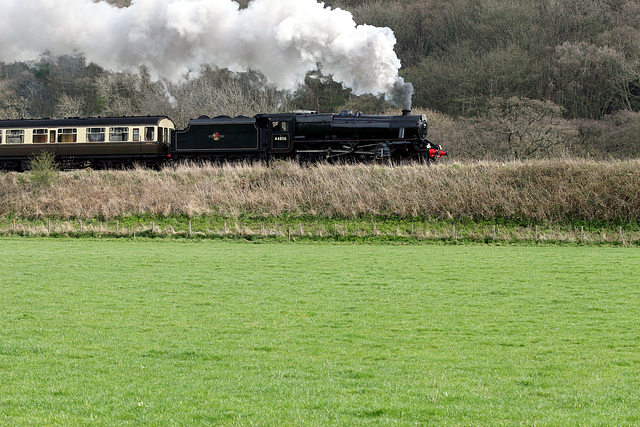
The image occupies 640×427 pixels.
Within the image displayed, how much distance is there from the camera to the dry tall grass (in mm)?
32344

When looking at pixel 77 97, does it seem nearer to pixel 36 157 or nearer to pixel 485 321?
pixel 36 157

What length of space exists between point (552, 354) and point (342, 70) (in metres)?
31.6

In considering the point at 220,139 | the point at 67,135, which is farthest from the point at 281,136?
the point at 67,135

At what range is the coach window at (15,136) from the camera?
3862cm

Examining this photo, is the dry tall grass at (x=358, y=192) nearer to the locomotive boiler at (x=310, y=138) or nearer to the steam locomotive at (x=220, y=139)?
the locomotive boiler at (x=310, y=138)

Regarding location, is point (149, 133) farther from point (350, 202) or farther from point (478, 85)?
point (478, 85)

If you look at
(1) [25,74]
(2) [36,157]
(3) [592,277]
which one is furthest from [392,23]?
(3) [592,277]

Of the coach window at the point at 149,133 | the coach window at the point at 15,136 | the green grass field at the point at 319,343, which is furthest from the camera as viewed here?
the coach window at the point at 15,136

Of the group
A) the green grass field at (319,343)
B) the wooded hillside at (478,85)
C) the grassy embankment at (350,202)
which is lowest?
the green grass field at (319,343)

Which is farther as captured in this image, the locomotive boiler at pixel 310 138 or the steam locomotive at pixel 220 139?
the steam locomotive at pixel 220 139

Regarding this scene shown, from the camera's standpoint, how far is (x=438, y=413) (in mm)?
7207

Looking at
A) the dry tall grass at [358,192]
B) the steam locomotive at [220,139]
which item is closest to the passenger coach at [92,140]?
the steam locomotive at [220,139]

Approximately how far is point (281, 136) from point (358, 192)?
5135 millimetres

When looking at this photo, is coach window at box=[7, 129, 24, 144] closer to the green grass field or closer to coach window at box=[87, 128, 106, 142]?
coach window at box=[87, 128, 106, 142]
